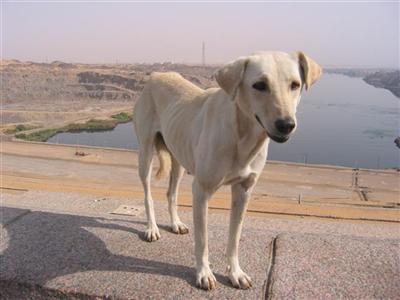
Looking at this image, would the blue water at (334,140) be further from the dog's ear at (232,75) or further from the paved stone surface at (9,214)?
the dog's ear at (232,75)

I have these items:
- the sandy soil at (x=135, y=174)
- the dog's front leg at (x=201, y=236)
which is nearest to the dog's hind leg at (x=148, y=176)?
the dog's front leg at (x=201, y=236)

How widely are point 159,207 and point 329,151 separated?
195ft

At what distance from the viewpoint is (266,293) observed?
4.71 meters

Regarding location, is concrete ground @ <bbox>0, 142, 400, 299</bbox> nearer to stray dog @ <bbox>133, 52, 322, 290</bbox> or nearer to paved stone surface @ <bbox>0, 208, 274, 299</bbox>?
paved stone surface @ <bbox>0, 208, 274, 299</bbox>

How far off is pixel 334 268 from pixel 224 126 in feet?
7.37

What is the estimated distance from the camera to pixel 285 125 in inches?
137

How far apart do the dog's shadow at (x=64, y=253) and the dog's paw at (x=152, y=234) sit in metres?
0.09

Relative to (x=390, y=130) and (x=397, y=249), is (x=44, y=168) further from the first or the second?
(x=390, y=130)

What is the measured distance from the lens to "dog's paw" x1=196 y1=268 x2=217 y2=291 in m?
4.75

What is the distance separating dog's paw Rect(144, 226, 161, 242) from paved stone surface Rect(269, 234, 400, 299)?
1.58 meters

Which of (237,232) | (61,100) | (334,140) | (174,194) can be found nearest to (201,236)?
(237,232)

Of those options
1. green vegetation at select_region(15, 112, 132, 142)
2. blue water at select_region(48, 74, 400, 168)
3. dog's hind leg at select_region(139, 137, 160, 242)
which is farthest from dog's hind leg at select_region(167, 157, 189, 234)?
green vegetation at select_region(15, 112, 132, 142)

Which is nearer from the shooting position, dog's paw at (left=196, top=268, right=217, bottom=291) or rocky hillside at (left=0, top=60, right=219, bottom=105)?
dog's paw at (left=196, top=268, right=217, bottom=291)

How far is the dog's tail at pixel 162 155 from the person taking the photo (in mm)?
6258
